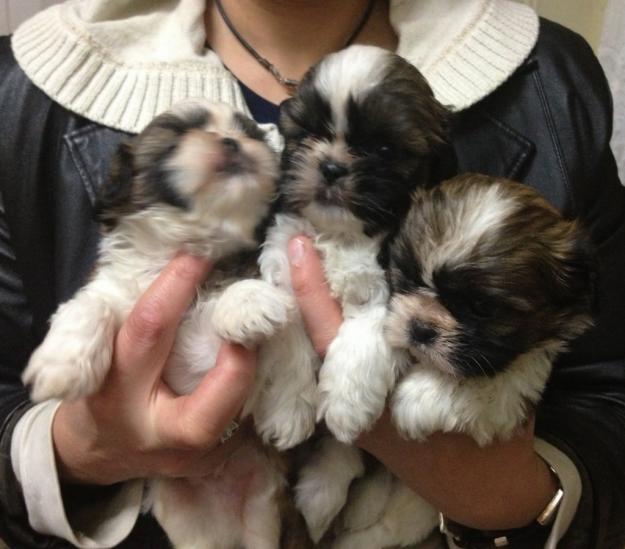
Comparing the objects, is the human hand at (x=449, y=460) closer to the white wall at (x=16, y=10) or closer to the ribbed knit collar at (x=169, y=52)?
the ribbed knit collar at (x=169, y=52)

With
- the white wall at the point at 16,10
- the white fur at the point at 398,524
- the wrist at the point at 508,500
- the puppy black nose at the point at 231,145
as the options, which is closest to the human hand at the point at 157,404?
the puppy black nose at the point at 231,145

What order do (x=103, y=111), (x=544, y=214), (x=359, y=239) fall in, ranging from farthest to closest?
(x=103, y=111), (x=359, y=239), (x=544, y=214)

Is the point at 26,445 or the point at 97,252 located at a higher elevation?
the point at 97,252

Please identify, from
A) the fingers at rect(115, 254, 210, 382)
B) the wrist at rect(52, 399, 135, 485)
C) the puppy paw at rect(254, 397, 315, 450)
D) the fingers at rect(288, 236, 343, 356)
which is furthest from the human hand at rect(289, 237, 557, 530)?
the wrist at rect(52, 399, 135, 485)

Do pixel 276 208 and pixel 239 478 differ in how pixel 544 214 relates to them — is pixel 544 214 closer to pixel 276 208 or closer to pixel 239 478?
pixel 276 208

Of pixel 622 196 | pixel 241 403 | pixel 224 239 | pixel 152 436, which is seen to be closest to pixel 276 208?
pixel 224 239

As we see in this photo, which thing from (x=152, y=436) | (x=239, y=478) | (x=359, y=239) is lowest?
(x=239, y=478)

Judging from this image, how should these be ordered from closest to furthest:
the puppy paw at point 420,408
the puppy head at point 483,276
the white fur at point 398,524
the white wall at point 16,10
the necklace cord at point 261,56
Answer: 1. the puppy head at point 483,276
2. the puppy paw at point 420,408
3. the white fur at point 398,524
4. the necklace cord at point 261,56
5. the white wall at point 16,10
